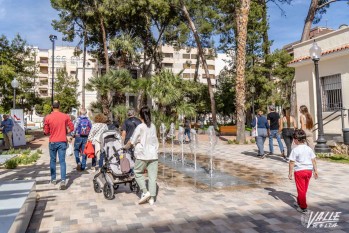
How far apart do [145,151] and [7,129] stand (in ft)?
41.6

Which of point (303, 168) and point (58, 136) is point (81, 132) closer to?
point (58, 136)

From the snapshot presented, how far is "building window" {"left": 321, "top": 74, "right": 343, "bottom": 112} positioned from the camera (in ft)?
45.5

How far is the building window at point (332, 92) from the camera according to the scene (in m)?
13.9

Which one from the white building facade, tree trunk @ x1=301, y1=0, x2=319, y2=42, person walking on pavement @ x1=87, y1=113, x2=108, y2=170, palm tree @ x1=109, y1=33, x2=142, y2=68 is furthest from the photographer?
palm tree @ x1=109, y1=33, x2=142, y2=68

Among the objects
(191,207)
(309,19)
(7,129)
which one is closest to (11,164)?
(7,129)

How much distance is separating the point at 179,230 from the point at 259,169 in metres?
5.33

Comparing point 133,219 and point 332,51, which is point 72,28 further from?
point 133,219

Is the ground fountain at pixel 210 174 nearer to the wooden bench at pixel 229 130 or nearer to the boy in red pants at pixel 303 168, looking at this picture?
the boy in red pants at pixel 303 168

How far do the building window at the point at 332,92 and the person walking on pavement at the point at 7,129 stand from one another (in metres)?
15.7

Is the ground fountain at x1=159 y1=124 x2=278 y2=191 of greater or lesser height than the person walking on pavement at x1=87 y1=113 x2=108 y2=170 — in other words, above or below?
below

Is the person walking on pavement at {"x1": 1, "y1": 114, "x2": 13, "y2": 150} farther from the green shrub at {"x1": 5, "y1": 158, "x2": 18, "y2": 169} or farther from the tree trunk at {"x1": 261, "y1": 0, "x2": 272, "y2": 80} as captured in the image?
the tree trunk at {"x1": 261, "y1": 0, "x2": 272, "y2": 80}

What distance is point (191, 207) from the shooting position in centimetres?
523

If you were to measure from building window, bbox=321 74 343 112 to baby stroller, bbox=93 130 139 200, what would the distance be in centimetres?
1151

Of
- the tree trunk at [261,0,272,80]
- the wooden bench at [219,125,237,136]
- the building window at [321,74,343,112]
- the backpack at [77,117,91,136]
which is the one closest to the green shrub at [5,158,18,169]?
the backpack at [77,117,91,136]
